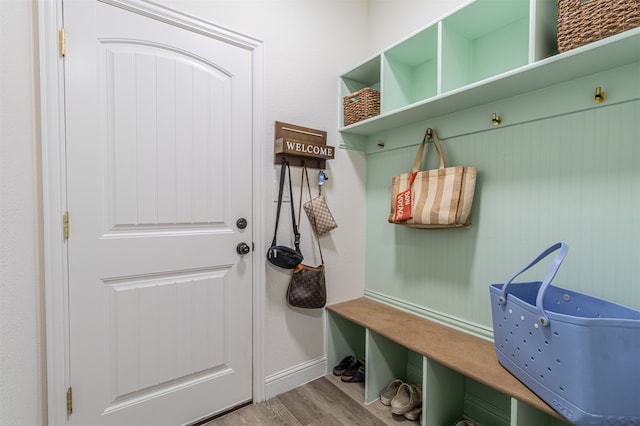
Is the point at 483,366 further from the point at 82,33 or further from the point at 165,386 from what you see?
the point at 82,33

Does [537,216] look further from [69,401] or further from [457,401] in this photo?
[69,401]

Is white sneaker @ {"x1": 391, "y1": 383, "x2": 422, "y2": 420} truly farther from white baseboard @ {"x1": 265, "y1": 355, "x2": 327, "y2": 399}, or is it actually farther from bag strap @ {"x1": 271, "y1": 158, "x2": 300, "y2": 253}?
bag strap @ {"x1": 271, "y1": 158, "x2": 300, "y2": 253}

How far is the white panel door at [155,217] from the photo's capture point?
1.28 m

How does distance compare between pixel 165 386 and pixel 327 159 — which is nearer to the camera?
pixel 165 386

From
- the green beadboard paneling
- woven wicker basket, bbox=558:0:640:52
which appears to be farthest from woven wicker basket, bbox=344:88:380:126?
woven wicker basket, bbox=558:0:640:52

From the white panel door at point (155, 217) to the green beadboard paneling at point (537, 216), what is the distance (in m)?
1.09

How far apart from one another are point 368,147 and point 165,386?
1903 millimetres

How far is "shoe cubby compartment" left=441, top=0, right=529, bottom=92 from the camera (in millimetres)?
1360

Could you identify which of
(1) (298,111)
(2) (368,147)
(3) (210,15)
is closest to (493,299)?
(2) (368,147)

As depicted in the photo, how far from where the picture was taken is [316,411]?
1668 mm

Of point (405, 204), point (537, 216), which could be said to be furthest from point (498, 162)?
point (405, 204)

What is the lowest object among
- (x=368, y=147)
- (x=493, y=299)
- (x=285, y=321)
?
(x=285, y=321)

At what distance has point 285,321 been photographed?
186cm

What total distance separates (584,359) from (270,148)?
1.61 meters
